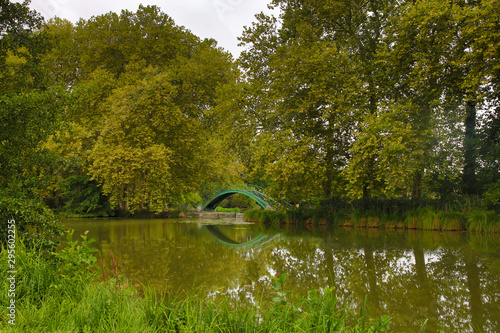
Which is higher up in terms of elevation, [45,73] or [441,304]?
[45,73]

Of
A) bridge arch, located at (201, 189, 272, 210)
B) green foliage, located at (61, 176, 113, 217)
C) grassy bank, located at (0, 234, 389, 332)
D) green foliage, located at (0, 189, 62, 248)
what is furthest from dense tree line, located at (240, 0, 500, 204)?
bridge arch, located at (201, 189, 272, 210)

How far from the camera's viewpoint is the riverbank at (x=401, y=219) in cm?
1069

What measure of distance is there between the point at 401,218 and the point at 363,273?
26.7 ft

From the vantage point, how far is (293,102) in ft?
41.4

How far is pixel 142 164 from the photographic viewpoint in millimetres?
15297

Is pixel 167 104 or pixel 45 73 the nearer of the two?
pixel 45 73

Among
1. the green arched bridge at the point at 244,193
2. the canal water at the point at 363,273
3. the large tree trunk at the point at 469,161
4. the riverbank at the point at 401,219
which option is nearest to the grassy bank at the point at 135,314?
the canal water at the point at 363,273

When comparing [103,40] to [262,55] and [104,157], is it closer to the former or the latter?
[104,157]

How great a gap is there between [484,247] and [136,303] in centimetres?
768

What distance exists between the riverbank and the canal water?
2395mm

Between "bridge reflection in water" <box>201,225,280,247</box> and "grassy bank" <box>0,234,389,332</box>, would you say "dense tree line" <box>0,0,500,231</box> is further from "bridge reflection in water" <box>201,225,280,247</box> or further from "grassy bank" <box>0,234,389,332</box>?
"bridge reflection in water" <box>201,225,280,247</box>

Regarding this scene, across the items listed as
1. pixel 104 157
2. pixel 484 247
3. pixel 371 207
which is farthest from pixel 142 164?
pixel 484 247

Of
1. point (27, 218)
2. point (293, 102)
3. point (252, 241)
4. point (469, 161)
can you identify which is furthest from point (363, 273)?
point (469, 161)

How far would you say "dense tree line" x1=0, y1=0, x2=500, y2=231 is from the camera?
731cm
